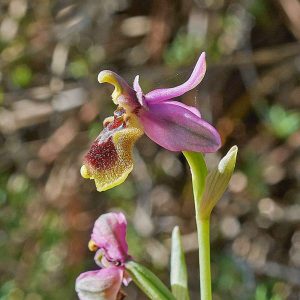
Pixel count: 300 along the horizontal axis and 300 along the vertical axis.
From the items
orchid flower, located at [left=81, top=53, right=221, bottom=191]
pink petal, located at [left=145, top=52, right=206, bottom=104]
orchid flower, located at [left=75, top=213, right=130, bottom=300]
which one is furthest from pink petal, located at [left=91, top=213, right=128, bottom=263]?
pink petal, located at [left=145, top=52, right=206, bottom=104]

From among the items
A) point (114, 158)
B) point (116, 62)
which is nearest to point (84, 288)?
point (114, 158)

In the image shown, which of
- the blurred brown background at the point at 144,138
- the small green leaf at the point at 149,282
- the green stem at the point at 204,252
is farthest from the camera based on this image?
the blurred brown background at the point at 144,138

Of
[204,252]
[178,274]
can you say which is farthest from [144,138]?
[204,252]

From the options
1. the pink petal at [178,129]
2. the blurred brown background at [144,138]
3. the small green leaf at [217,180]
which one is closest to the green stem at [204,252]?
the small green leaf at [217,180]

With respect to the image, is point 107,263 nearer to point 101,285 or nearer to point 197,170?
point 101,285

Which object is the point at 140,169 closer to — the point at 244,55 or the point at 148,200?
the point at 148,200

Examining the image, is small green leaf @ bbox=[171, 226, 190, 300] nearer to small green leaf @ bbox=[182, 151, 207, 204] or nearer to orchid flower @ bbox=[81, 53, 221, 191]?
small green leaf @ bbox=[182, 151, 207, 204]

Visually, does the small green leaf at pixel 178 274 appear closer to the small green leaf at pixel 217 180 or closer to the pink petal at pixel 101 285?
the pink petal at pixel 101 285
